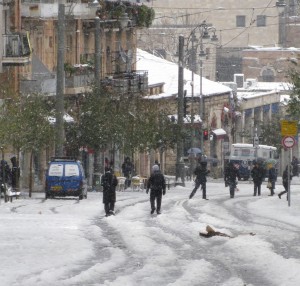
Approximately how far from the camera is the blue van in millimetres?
53031

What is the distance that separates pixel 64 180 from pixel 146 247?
23847 millimetres

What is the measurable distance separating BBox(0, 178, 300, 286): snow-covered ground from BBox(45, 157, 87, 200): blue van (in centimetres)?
617

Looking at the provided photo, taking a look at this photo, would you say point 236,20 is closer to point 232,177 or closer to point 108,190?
point 232,177

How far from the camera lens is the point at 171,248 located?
96.3ft

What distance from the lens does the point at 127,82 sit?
77.9 meters

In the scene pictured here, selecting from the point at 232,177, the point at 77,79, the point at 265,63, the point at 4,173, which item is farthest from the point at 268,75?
the point at 4,173

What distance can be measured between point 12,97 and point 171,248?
87.1 feet

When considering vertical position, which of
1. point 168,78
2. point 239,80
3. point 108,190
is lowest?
point 108,190

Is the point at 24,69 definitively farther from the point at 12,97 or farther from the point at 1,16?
the point at 12,97

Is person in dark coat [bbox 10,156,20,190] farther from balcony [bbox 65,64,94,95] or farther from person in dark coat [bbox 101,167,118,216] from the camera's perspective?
person in dark coat [bbox 101,167,118,216]

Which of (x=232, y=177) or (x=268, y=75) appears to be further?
(x=268, y=75)

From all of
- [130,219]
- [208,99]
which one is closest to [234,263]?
[130,219]

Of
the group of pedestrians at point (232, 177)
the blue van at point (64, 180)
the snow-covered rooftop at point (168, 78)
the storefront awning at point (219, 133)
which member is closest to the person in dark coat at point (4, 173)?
the blue van at point (64, 180)

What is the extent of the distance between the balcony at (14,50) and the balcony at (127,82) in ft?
40.9
